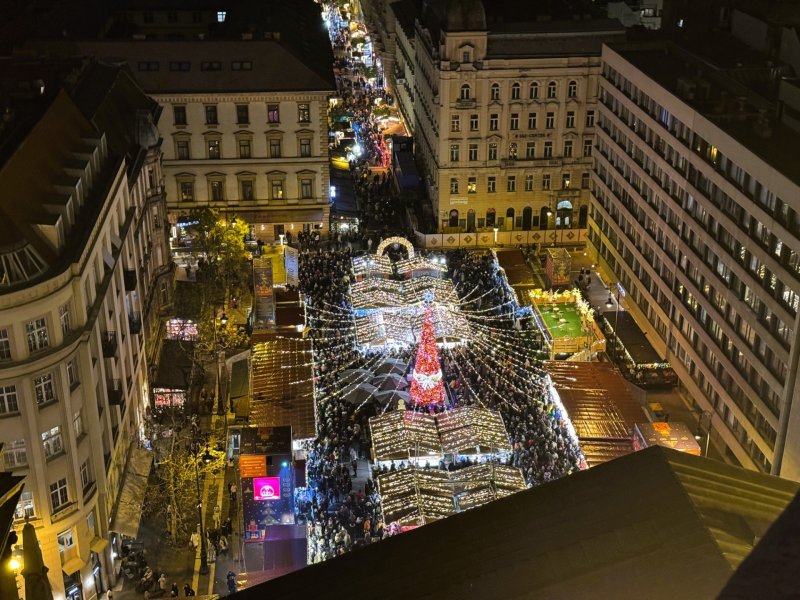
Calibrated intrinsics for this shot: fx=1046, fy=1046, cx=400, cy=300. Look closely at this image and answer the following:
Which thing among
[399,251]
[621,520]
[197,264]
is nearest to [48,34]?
[197,264]

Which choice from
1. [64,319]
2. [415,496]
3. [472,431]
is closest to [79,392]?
[64,319]

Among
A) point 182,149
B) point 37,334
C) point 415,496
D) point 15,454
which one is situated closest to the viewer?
point 37,334

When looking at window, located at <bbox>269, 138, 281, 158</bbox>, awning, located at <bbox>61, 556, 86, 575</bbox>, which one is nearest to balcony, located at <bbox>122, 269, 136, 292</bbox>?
awning, located at <bbox>61, 556, 86, 575</bbox>

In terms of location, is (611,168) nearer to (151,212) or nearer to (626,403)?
(626,403)

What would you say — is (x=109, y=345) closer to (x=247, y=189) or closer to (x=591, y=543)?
(x=591, y=543)

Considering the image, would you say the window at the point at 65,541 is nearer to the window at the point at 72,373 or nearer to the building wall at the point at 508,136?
the window at the point at 72,373

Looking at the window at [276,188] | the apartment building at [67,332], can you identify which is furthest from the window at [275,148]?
the apartment building at [67,332]

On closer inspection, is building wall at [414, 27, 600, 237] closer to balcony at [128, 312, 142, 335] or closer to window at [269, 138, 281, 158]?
window at [269, 138, 281, 158]

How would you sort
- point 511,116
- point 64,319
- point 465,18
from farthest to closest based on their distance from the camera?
point 511,116, point 465,18, point 64,319
